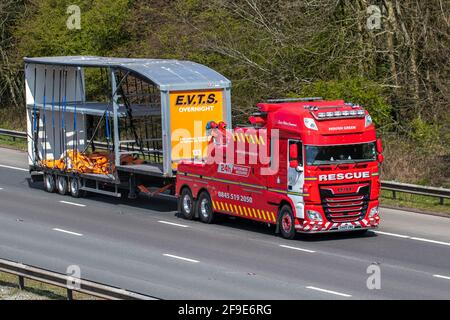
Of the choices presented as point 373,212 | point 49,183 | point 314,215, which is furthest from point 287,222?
point 49,183

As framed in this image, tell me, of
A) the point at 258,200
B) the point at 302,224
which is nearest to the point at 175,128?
the point at 258,200

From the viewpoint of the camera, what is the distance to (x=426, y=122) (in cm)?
3725

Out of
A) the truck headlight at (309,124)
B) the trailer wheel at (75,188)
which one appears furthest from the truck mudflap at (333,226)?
the trailer wheel at (75,188)

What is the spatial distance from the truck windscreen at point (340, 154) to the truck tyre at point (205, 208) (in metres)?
4.05

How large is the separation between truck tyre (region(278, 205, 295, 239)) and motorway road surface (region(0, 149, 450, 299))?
208 mm

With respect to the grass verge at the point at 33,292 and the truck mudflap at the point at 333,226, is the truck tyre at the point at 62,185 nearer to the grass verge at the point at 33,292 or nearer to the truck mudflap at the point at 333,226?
the truck mudflap at the point at 333,226

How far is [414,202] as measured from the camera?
29.2 m

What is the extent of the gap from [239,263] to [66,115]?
13314 mm

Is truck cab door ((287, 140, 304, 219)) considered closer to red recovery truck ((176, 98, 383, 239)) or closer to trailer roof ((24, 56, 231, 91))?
red recovery truck ((176, 98, 383, 239))

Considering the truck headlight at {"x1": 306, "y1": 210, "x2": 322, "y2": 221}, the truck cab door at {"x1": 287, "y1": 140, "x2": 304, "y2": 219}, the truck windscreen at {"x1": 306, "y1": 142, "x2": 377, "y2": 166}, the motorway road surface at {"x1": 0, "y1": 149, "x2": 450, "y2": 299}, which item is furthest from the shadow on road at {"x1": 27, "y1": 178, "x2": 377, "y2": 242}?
the truck windscreen at {"x1": 306, "y1": 142, "x2": 377, "y2": 166}

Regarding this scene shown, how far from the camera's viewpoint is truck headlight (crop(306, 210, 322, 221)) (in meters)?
23.6

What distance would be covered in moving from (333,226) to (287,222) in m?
1.13

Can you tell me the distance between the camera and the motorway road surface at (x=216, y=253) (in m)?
18.9

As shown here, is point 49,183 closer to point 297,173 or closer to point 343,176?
point 297,173
